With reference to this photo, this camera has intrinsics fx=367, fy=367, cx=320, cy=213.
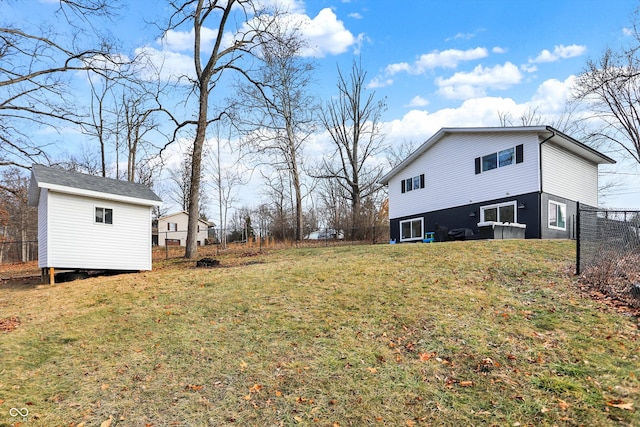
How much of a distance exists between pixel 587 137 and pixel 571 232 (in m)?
12.1

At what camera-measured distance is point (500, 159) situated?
16141 millimetres

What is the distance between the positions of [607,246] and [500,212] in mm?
8832

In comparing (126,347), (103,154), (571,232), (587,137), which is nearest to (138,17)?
(103,154)

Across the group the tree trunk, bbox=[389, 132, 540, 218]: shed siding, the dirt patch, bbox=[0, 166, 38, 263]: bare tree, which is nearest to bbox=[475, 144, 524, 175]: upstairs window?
bbox=[389, 132, 540, 218]: shed siding

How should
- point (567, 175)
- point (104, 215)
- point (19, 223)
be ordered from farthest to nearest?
point (19, 223)
point (567, 175)
point (104, 215)

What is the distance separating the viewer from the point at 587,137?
24.4m

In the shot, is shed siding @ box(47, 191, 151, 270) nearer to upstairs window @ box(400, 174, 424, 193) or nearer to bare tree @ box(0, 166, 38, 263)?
upstairs window @ box(400, 174, 424, 193)

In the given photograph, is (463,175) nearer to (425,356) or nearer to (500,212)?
(500,212)

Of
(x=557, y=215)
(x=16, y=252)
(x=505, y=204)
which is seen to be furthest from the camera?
(x=16, y=252)

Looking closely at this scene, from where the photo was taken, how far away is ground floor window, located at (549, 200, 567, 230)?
15.1m

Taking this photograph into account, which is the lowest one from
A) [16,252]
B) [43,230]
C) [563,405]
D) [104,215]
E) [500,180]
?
[16,252]

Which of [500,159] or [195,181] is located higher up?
[500,159]

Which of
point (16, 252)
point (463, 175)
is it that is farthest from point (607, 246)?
point (16, 252)

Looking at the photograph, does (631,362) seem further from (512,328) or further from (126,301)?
(126,301)
